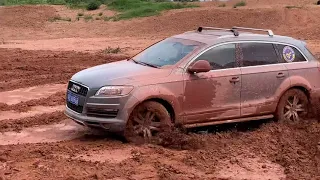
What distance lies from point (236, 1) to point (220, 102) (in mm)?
32274

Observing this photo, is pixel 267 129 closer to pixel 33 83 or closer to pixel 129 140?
pixel 129 140

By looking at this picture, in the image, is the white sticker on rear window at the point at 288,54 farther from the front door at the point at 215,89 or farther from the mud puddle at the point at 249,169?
the mud puddle at the point at 249,169

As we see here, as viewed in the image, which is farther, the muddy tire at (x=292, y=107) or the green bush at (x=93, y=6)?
the green bush at (x=93, y=6)

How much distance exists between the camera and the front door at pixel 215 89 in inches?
330

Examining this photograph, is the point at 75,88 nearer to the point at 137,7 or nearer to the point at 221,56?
the point at 221,56

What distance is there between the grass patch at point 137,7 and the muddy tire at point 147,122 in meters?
26.4

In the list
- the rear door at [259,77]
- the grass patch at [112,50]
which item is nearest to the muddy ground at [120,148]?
the rear door at [259,77]

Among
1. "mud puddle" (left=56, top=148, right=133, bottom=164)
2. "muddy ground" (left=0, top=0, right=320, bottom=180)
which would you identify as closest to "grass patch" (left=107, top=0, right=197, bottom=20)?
"muddy ground" (left=0, top=0, right=320, bottom=180)

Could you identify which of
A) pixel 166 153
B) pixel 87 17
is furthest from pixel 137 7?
pixel 166 153

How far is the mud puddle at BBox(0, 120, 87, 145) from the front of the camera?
8.70 m

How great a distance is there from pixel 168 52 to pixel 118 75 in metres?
1.15

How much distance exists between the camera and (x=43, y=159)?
24.2ft

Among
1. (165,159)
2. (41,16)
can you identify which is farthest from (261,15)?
(165,159)

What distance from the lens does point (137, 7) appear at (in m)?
37.7
